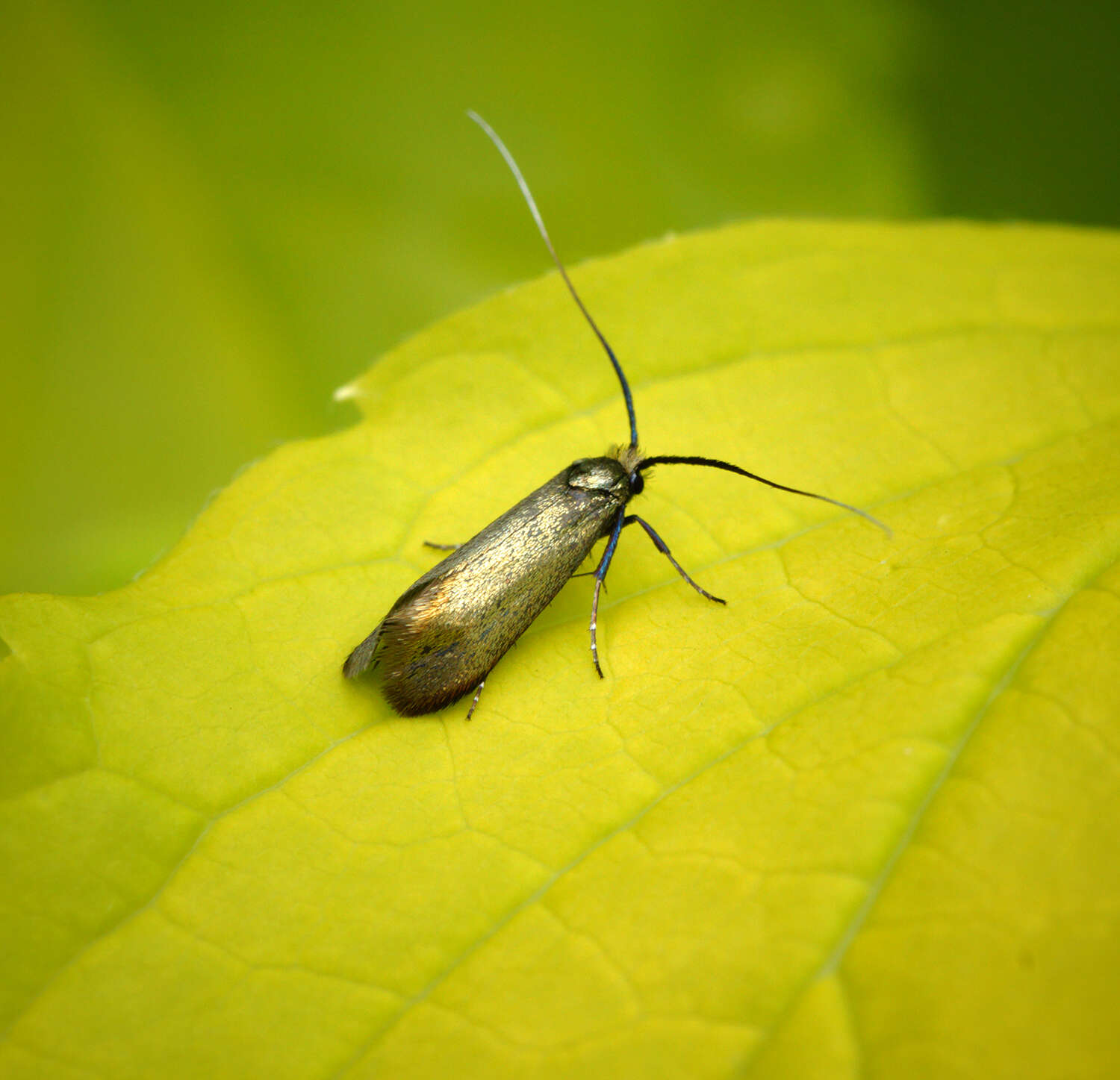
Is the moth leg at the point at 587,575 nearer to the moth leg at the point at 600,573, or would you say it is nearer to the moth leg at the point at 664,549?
the moth leg at the point at 600,573

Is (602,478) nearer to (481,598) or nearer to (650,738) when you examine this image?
(481,598)

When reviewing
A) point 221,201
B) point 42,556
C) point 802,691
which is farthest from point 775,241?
point 42,556

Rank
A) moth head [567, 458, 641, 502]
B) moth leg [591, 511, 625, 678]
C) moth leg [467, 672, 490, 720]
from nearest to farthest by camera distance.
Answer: moth leg [467, 672, 490, 720] < moth leg [591, 511, 625, 678] < moth head [567, 458, 641, 502]

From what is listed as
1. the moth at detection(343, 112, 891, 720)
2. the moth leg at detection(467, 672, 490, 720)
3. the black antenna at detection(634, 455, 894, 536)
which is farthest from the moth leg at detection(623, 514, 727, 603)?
the moth leg at detection(467, 672, 490, 720)

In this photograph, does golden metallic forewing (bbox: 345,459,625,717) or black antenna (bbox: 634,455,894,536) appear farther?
black antenna (bbox: 634,455,894,536)

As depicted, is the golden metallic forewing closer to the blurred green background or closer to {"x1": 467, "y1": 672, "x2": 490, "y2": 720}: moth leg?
{"x1": 467, "y1": 672, "x2": 490, "y2": 720}: moth leg

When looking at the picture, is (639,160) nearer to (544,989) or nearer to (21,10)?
(21,10)

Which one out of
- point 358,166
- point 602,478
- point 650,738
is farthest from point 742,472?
point 358,166

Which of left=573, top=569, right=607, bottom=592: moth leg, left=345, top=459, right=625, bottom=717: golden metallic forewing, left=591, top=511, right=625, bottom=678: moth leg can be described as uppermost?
left=345, top=459, right=625, bottom=717: golden metallic forewing

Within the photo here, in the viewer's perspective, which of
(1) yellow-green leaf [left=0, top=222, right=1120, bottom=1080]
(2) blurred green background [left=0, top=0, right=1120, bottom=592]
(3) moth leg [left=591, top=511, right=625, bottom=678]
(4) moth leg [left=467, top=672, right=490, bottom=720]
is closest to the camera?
(1) yellow-green leaf [left=0, top=222, right=1120, bottom=1080]
